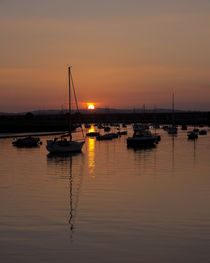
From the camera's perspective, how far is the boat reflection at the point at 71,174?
88.5ft

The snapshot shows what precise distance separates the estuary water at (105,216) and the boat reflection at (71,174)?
0.28 feet

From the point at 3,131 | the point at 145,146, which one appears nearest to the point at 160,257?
the point at 145,146

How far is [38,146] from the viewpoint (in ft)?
296

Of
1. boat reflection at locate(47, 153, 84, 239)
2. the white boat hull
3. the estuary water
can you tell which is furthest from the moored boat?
the estuary water

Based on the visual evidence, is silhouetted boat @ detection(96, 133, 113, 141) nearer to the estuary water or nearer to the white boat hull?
the white boat hull

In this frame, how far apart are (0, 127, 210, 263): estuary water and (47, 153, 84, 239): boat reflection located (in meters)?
0.08

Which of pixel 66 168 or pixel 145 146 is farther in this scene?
pixel 145 146

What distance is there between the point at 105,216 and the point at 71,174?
2233 cm

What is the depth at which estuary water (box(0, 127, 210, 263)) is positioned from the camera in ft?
61.4

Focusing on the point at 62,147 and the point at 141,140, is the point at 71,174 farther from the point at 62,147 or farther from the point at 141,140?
the point at 141,140

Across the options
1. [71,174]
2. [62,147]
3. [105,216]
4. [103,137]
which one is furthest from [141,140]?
[105,216]

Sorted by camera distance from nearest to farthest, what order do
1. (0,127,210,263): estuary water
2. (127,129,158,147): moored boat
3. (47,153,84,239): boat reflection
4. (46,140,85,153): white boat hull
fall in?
(0,127,210,263): estuary water → (47,153,84,239): boat reflection → (46,140,85,153): white boat hull → (127,129,158,147): moored boat

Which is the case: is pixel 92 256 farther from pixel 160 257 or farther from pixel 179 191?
pixel 179 191

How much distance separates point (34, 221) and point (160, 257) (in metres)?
8.85
